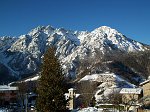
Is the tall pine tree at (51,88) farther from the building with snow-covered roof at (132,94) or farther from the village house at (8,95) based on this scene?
the village house at (8,95)

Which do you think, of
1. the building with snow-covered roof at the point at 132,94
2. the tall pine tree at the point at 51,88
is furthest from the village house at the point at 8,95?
the tall pine tree at the point at 51,88

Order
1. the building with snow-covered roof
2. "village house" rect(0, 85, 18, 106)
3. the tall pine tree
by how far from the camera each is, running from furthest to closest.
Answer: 1. "village house" rect(0, 85, 18, 106)
2. the building with snow-covered roof
3. the tall pine tree

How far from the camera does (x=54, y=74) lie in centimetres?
3441

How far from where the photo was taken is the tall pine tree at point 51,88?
1345 inches

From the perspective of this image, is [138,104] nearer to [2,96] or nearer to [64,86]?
[64,86]

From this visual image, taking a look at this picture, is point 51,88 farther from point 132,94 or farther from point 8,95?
point 8,95

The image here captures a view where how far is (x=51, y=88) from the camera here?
1346 inches

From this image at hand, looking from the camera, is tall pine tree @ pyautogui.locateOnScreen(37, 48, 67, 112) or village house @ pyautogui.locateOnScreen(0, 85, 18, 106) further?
village house @ pyautogui.locateOnScreen(0, 85, 18, 106)

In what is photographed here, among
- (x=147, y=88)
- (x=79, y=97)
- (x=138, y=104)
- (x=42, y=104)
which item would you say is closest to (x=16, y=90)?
(x=79, y=97)

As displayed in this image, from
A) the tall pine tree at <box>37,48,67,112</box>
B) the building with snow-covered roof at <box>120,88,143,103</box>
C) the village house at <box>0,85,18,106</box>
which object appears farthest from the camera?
the village house at <box>0,85,18,106</box>

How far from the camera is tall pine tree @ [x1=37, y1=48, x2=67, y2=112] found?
112 ft

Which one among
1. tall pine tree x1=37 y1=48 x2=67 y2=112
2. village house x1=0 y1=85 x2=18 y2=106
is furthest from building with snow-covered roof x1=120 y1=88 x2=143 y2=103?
village house x1=0 y1=85 x2=18 y2=106

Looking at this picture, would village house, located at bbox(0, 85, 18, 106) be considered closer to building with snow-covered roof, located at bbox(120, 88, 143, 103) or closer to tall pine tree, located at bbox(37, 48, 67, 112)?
building with snow-covered roof, located at bbox(120, 88, 143, 103)

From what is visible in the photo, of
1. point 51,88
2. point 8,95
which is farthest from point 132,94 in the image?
point 8,95
